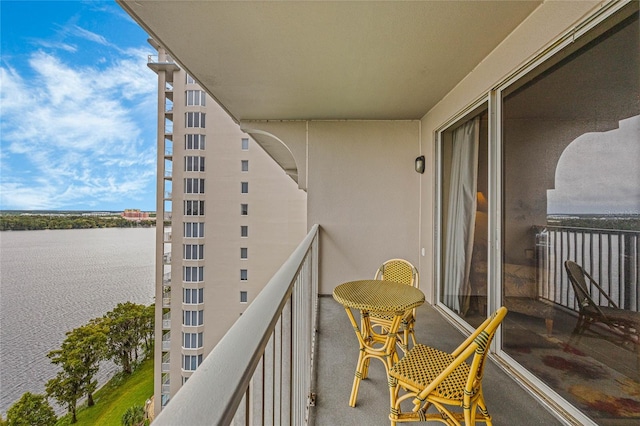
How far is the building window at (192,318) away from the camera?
1061 centimetres

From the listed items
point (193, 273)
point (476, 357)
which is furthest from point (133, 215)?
point (476, 357)

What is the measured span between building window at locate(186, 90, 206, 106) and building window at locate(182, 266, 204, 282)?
5.94 meters

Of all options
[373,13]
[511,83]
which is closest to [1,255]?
[373,13]

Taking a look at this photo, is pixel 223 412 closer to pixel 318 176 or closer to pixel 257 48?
pixel 257 48

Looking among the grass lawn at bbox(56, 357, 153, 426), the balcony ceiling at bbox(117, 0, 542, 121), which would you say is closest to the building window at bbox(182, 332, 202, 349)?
the grass lawn at bbox(56, 357, 153, 426)

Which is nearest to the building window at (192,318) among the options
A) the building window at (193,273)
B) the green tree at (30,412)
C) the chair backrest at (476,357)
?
the building window at (193,273)

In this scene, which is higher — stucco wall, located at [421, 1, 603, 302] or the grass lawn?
stucco wall, located at [421, 1, 603, 302]

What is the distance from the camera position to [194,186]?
1221cm

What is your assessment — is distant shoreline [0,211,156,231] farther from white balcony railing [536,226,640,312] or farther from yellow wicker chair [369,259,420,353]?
white balcony railing [536,226,640,312]

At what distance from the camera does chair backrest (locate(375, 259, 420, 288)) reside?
263 cm

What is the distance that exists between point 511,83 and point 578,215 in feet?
3.74

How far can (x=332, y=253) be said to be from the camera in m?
4.10

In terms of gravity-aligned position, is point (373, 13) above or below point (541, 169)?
above

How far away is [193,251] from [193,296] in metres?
1.67
